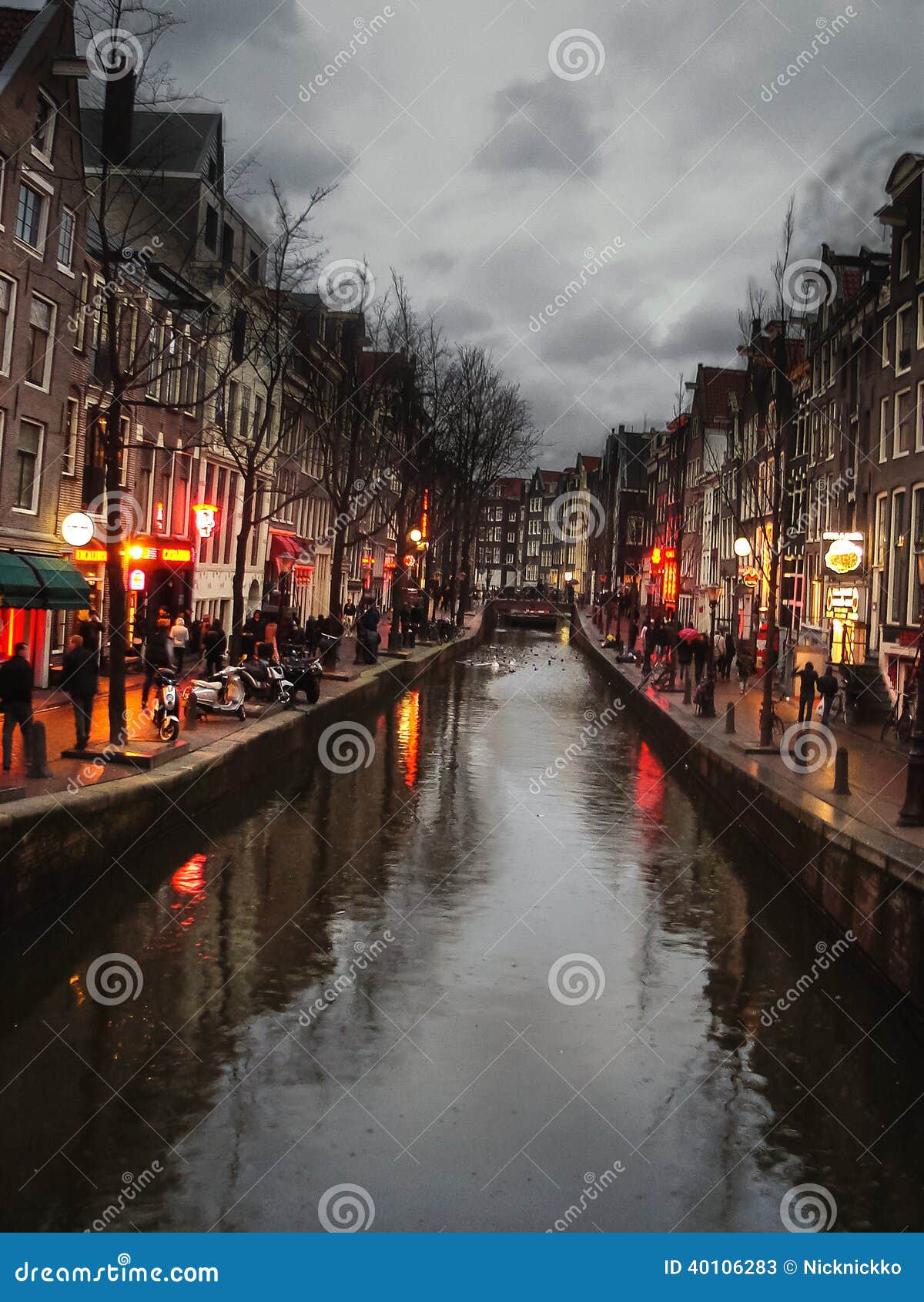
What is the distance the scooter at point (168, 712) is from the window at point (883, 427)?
73.3ft

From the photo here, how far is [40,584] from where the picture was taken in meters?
24.6

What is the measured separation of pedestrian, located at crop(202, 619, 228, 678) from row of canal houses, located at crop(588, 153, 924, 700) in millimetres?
13265

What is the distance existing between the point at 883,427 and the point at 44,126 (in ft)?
75.3

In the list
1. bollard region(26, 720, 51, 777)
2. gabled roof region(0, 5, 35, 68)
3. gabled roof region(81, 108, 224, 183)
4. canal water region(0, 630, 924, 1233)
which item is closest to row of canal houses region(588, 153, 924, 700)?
canal water region(0, 630, 924, 1233)

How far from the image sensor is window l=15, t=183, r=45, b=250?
24.7 m

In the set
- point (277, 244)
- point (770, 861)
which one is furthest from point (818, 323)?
point (770, 861)

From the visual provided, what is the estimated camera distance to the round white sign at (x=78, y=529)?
26.0 metres

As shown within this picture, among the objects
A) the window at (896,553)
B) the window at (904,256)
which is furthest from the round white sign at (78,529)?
the window at (904,256)

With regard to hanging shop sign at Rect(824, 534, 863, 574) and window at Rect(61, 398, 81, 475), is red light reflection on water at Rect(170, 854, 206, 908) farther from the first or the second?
hanging shop sign at Rect(824, 534, 863, 574)

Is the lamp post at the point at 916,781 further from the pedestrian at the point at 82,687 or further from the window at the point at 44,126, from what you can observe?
the window at the point at 44,126

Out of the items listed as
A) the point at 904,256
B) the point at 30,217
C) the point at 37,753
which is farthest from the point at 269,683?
the point at 904,256

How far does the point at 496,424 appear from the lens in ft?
216

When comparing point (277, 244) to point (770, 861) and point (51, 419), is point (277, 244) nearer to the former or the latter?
point (51, 419)

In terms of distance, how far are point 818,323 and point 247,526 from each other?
24.3m
